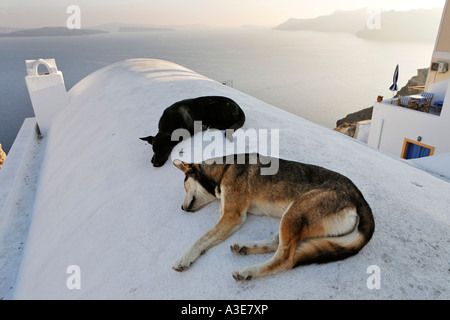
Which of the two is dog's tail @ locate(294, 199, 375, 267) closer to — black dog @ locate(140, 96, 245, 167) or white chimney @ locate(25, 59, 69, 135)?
black dog @ locate(140, 96, 245, 167)

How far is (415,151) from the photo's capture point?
1363 centimetres

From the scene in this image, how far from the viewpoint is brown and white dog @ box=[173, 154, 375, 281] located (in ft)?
8.23

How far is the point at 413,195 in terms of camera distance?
4.42 meters

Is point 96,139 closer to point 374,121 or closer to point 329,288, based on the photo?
point 329,288

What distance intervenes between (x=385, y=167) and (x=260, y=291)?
4093mm

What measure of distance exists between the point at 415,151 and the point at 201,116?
12.1 m

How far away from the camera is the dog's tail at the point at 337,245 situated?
2502 millimetres

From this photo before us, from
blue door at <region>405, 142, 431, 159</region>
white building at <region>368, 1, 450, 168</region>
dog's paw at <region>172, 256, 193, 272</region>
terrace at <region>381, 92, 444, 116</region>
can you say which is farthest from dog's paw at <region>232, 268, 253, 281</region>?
terrace at <region>381, 92, 444, 116</region>

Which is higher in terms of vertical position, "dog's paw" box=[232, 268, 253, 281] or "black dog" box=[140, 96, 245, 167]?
"black dog" box=[140, 96, 245, 167]

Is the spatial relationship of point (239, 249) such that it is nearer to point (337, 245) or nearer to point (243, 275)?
point (243, 275)

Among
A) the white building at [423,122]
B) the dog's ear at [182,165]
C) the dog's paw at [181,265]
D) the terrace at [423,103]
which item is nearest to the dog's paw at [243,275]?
the dog's paw at [181,265]

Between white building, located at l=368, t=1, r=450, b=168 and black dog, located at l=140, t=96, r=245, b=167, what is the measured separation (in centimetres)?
1068

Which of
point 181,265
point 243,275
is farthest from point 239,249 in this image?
point 181,265

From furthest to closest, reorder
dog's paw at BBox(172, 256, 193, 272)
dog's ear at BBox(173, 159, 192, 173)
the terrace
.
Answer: the terrace, dog's ear at BBox(173, 159, 192, 173), dog's paw at BBox(172, 256, 193, 272)
